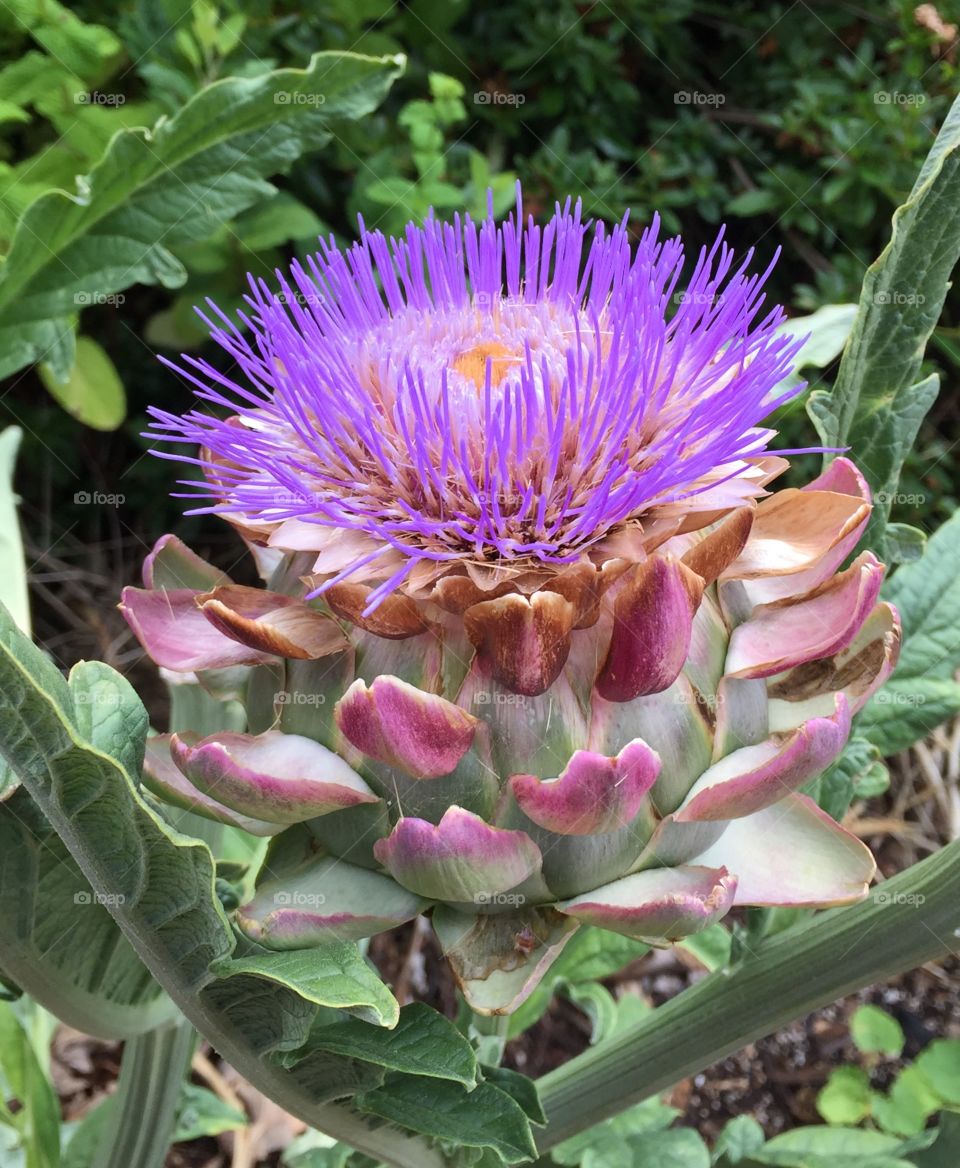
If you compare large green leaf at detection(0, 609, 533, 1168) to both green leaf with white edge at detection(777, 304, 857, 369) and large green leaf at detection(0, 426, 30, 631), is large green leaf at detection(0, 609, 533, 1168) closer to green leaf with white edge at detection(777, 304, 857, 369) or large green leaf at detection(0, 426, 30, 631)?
large green leaf at detection(0, 426, 30, 631)

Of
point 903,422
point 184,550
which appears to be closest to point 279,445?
point 184,550

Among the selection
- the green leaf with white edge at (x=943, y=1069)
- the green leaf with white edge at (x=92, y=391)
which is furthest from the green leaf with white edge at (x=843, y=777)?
the green leaf with white edge at (x=92, y=391)

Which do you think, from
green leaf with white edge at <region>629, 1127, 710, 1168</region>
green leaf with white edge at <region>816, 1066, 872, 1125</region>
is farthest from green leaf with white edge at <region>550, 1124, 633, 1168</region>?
green leaf with white edge at <region>816, 1066, 872, 1125</region>

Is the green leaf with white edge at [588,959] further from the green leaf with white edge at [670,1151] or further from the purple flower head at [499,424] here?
the purple flower head at [499,424]

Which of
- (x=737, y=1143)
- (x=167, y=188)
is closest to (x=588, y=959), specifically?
(x=737, y=1143)

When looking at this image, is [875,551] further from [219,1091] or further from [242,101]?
[219,1091]

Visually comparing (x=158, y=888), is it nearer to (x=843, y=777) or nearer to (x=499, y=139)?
(x=843, y=777)
